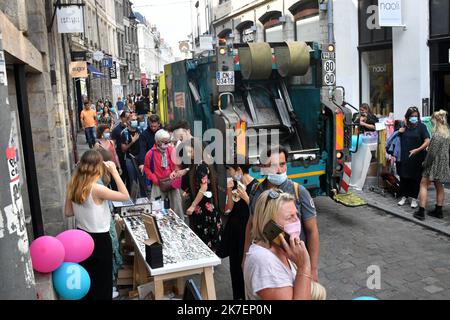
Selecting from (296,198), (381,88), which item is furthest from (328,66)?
(381,88)

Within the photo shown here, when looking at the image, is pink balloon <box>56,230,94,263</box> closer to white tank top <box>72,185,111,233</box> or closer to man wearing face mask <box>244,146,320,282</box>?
white tank top <box>72,185,111,233</box>

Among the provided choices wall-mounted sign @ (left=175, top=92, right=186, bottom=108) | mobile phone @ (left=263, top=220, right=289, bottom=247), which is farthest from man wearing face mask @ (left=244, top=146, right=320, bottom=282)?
wall-mounted sign @ (left=175, top=92, right=186, bottom=108)

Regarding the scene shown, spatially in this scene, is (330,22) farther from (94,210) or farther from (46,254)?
(46,254)

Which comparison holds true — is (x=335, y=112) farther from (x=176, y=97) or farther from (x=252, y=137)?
(x=176, y=97)

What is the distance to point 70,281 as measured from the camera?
11.9 feet

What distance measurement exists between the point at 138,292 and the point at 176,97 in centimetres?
697

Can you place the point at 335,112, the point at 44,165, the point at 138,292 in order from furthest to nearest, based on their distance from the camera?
the point at 335,112, the point at 44,165, the point at 138,292

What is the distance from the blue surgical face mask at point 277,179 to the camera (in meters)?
3.85

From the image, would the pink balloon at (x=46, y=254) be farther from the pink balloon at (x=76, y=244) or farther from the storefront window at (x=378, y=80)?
the storefront window at (x=378, y=80)

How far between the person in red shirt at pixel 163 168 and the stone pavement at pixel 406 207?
3.65 meters

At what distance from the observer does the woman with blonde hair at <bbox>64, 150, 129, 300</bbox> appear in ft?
13.4

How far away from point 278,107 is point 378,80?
7.21 metres

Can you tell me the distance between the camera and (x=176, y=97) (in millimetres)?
11016
